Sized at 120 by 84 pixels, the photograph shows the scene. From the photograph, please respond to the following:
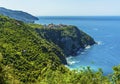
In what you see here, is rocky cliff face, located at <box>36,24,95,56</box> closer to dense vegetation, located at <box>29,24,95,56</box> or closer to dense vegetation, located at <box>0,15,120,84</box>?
dense vegetation, located at <box>29,24,95,56</box>

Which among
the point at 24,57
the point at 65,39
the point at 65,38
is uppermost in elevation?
the point at 24,57

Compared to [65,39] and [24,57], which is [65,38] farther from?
[24,57]

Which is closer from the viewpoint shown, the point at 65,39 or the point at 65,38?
the point at 65,39

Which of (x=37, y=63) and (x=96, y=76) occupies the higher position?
(x=96, y=76)

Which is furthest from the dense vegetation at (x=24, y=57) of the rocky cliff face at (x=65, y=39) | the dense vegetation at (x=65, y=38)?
the rocky cliff face at (x=65, y=39)

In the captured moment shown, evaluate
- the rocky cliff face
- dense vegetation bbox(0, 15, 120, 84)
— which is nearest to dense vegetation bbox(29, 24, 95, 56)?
the rocky cliff face

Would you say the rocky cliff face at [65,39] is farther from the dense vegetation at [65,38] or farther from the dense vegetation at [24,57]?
the dense vegetation at [24,57]

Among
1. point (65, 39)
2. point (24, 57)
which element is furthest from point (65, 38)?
point (24, 57)

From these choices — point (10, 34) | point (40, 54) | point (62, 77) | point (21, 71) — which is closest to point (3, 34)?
point (10, 34)

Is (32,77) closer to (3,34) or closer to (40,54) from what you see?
(40,54)

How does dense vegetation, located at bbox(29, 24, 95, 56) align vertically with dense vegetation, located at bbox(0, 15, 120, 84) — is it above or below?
below

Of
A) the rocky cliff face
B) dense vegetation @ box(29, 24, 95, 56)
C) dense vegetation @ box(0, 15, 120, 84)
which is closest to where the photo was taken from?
dense vegetation @ box(0, 15, 120, 84)
